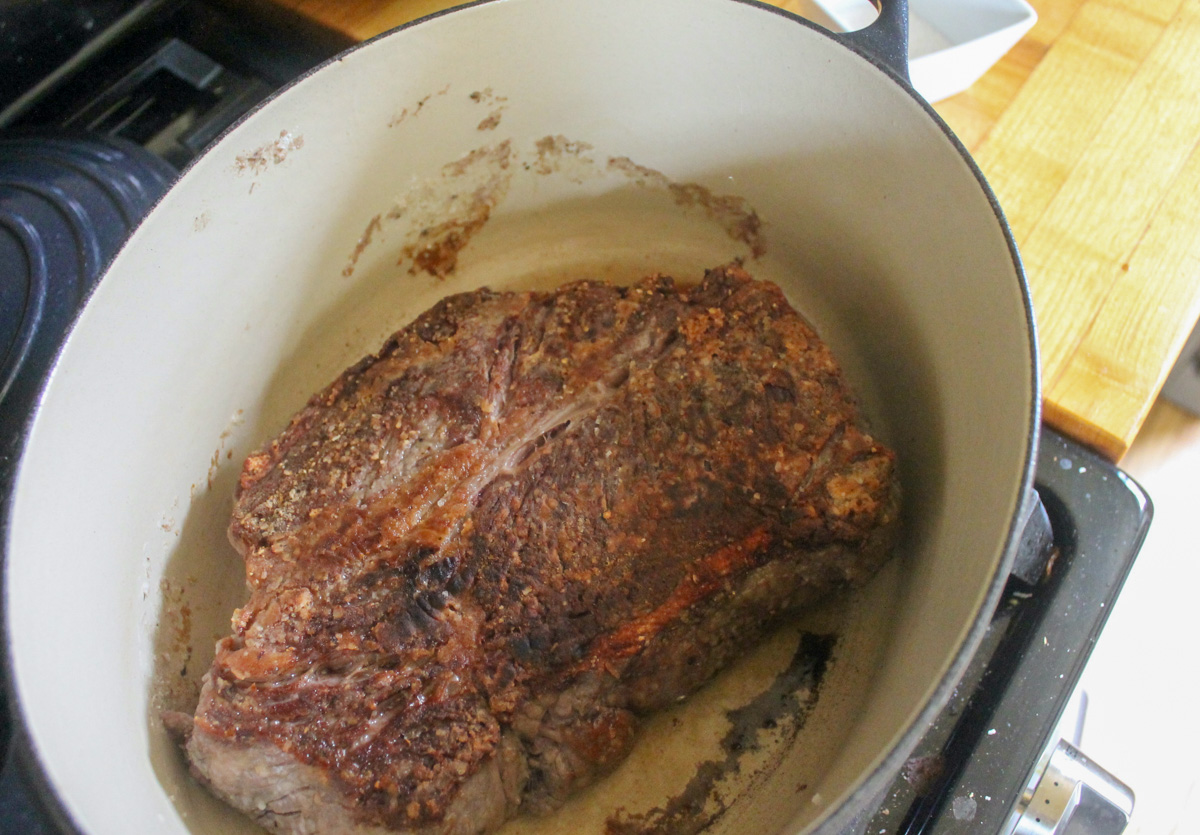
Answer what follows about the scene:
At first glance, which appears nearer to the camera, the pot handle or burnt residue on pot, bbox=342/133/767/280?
the pot handle

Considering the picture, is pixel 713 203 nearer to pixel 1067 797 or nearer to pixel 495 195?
pixel 495 195

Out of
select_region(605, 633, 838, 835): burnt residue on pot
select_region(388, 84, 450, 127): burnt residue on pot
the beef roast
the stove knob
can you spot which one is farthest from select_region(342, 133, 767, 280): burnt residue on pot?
the stove knob

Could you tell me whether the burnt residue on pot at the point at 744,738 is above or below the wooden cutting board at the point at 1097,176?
below

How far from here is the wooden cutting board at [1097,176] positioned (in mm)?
1191

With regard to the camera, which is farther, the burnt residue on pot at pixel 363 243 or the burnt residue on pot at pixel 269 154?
the burnt residue on pot at pixel 363 243

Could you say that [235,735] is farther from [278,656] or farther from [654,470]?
[654,470]

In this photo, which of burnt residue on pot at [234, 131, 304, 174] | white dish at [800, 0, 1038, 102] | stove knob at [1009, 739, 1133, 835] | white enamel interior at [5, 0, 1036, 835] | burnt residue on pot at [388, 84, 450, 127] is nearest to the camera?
white enamel interior at [5, 0, 1036, 835]

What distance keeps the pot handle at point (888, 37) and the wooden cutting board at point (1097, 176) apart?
0.39m

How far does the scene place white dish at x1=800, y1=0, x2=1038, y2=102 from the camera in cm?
136

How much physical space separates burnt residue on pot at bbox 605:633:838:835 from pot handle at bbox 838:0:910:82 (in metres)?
0.77

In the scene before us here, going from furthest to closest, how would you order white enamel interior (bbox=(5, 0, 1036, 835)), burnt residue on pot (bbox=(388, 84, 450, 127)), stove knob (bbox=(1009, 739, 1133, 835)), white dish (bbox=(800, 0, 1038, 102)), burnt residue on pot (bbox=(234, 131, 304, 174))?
white dish (bbox=(800, 0, 1038, 102)) < burnt residue on pot (bbox=(388, 84, 450, 127)) < burnt residue on pot (bbox=(234, 131, 304, 174)) < stove knob (bbox=(1009, 739, 1133, 835)) < white enamel interior (bbox=(5, 0, 1036, 835))

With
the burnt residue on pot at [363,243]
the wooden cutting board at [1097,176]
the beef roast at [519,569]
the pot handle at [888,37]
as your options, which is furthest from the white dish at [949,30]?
the burnt residue on pot at [363,243]

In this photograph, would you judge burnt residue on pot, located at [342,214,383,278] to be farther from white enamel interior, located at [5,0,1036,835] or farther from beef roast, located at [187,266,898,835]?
beef roast, located at [187,266,898,835]

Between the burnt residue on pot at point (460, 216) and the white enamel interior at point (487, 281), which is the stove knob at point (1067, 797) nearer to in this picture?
the white enamel interior at point (487, 281)
